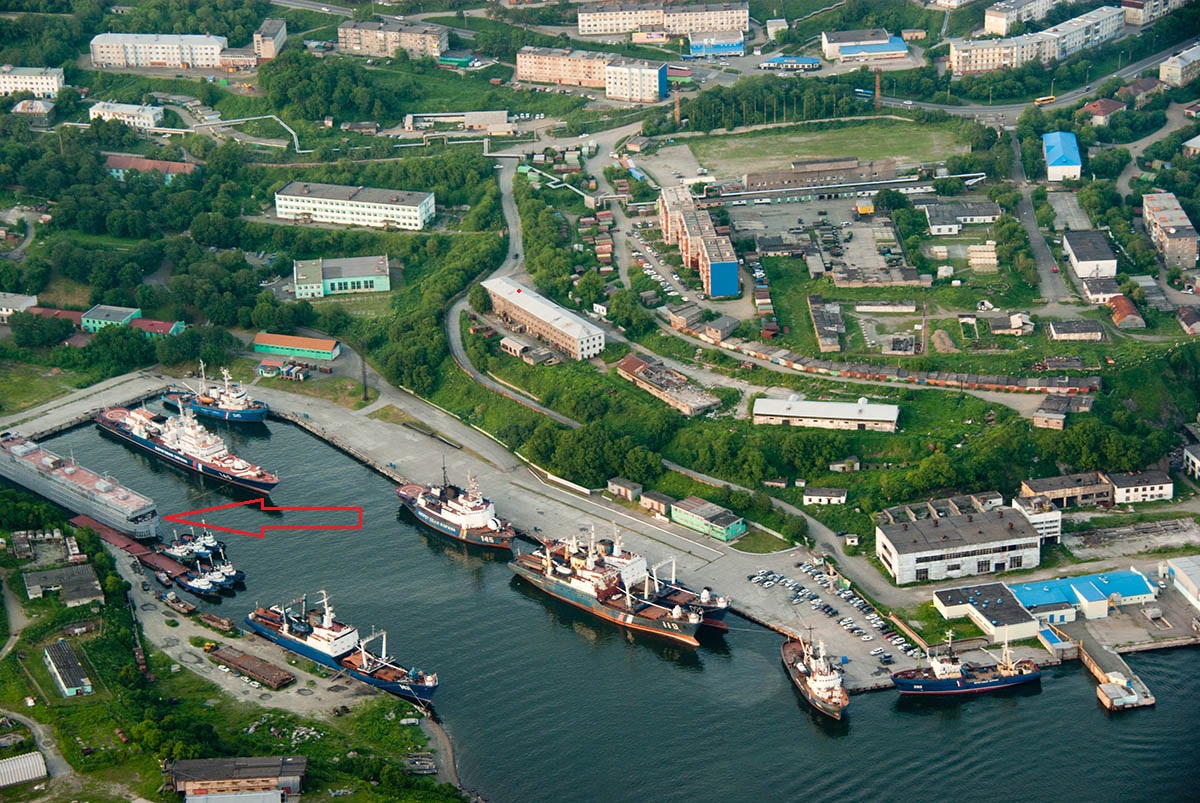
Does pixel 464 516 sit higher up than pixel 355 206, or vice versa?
pixel 355 206

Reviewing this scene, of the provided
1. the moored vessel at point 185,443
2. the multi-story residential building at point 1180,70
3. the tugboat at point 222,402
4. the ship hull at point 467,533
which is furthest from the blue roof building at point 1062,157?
the moored vessel at point 185,443

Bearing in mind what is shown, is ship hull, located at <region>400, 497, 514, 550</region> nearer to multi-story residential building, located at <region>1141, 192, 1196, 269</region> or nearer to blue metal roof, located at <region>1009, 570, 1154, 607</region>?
blue metal roof, located at <region>1009, 570, 1154, 607</region>

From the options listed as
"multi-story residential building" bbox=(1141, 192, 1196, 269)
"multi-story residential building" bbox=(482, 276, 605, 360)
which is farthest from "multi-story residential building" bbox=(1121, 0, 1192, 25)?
"multi-story residential building" bbox=(482, 276, 605, 360)

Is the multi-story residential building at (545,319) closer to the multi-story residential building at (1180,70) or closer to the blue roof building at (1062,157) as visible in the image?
the blue roof building at (1062,157)

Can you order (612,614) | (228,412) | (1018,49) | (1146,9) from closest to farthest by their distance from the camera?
(612,614) → (228,412) → (1018,49) → (1146,9)

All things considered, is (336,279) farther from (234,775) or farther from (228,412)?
(234,775)

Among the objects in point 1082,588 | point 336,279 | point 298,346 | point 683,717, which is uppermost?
point 336,279

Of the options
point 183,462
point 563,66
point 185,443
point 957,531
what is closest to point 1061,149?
point 563,66

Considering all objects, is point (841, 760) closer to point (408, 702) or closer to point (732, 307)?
point (408, 702)
